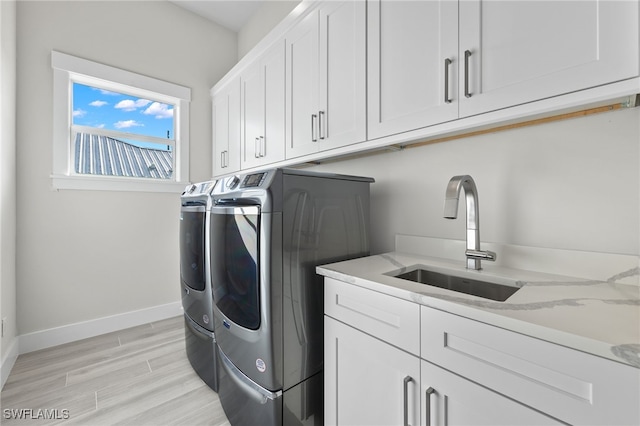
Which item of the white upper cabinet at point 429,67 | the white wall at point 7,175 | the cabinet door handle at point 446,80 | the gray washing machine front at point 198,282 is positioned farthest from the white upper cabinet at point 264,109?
the white wall at point 7,175

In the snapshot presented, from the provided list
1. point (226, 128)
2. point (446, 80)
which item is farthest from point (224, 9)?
point (446, 80)

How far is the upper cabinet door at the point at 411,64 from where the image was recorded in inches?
42.6

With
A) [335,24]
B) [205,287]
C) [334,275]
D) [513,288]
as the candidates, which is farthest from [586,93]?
[205,287]

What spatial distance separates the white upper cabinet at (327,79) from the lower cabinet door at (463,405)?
1.08 metres

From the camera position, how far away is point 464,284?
3.81 feet

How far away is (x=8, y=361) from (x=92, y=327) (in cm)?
55

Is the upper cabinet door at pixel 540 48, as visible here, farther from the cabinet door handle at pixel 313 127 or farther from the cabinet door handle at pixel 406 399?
the cabinet door handle at pixel 406 399

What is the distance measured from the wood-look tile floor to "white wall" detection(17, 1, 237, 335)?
1.35 ft

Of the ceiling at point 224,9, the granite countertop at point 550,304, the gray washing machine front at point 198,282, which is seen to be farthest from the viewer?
the ceiling at point 224,9

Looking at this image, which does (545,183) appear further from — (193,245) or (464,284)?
(193,245)

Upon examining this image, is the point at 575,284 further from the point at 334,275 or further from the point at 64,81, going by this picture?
the point at 64,81

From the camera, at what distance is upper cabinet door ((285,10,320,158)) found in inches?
65.8

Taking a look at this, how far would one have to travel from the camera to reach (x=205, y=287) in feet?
5.39

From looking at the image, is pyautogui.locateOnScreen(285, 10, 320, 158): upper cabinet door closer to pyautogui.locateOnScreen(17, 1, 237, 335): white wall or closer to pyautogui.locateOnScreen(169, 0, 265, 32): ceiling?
pyautogui.locateOnScreen(169, 0, 265, 32): ceiling
